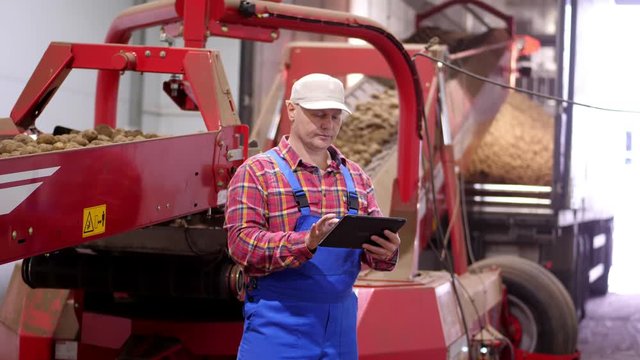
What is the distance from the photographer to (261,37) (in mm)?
4324

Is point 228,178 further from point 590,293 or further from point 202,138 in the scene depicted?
point 590,293

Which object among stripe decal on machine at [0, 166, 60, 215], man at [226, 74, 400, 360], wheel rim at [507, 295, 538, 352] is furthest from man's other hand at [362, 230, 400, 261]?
wheel rim at [507, 295, 538, 352]

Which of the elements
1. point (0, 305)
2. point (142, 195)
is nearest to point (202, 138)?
point (142, 195)

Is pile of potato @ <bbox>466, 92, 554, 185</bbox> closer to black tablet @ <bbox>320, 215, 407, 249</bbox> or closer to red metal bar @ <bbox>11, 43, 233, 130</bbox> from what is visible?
red metal bar @ <bbox>11, 43, 233, 130</bbox>

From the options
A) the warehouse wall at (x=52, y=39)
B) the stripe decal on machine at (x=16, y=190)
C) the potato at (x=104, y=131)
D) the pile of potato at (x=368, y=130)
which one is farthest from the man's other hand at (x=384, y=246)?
the warehouse wall at (x=52, y=39)

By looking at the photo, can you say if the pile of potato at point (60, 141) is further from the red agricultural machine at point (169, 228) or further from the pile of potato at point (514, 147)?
the pile of potato at point (514, 147)

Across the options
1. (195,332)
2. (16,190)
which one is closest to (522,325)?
(195,332)

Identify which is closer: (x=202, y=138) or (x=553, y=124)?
(x=202, y=138)

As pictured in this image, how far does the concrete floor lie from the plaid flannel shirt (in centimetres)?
411

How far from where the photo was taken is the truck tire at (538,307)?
6.39 metres

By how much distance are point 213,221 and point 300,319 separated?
1.12 metres

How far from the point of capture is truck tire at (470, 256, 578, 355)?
6.39 metres

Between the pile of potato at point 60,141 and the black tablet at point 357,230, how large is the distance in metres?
0.84

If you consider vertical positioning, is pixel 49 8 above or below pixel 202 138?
above
